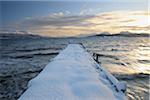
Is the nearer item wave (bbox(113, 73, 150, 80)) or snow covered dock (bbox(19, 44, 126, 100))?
snow covered dock (bbox(19, 44, 126, 100))

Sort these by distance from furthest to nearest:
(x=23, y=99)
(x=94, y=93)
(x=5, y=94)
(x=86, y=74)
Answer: (x=5, y=94) → (x=86, y=74) → (x=94, y=93) → (x=23, y=99)

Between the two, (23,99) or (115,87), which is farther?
(115,87)

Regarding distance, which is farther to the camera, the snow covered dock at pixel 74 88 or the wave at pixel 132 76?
the wave at pixel 132 76

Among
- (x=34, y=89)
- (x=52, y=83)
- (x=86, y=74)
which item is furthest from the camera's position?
(x=86, y=74)

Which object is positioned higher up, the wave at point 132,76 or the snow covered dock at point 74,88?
the snow covered dock at point 74,88

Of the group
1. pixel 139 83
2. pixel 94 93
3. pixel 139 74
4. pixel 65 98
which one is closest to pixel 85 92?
pixel 94 93

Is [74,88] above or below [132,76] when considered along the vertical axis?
above

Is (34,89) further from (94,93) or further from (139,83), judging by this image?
(139,83)

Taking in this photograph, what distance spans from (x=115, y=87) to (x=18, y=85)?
714 cm

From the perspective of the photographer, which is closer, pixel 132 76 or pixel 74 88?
pixel 74 88

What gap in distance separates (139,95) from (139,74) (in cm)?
547

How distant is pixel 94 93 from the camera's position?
7164 mm

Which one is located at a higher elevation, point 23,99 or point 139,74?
point 23,99

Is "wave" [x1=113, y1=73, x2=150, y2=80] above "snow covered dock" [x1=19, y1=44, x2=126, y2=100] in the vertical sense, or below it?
below
